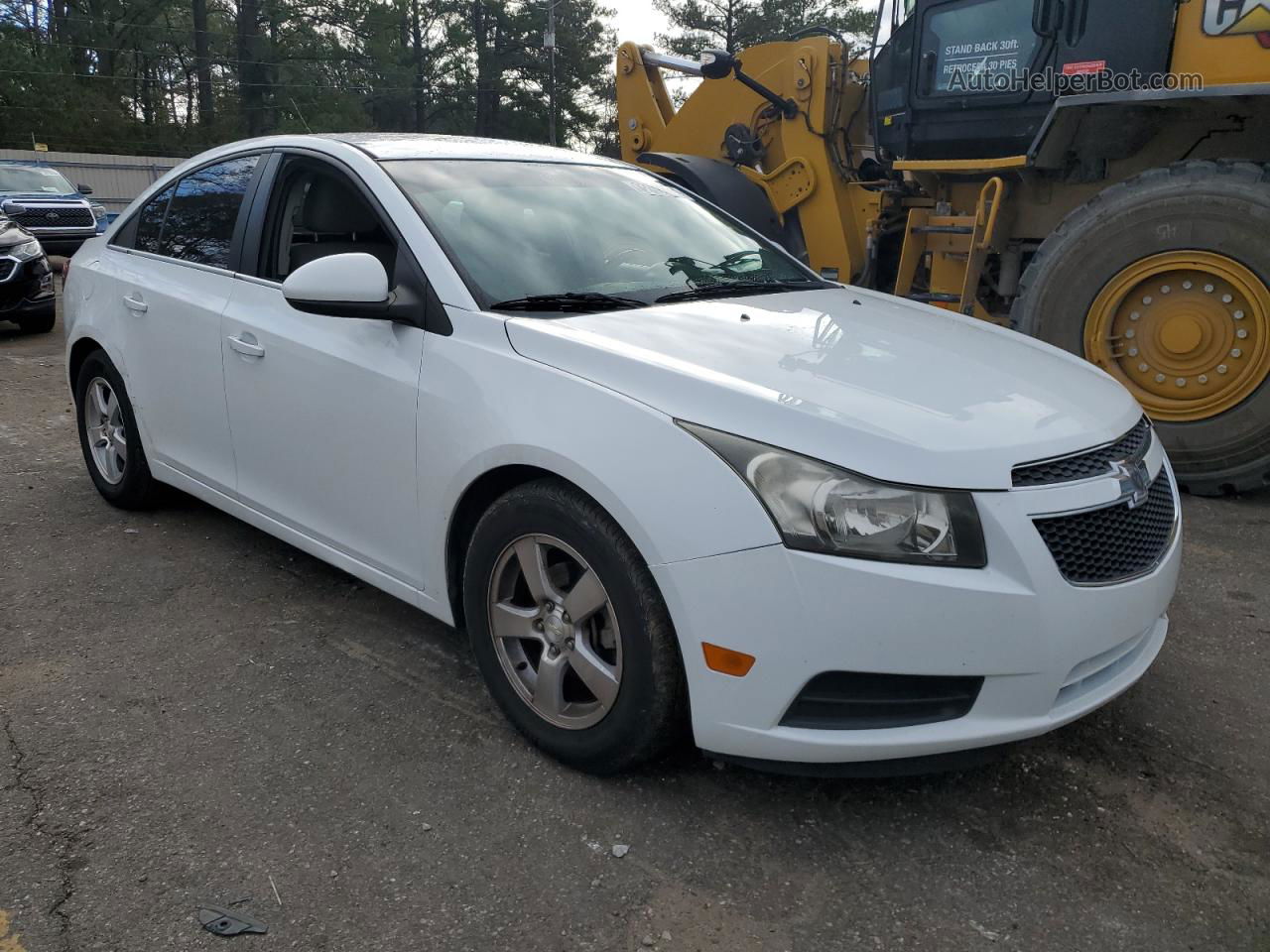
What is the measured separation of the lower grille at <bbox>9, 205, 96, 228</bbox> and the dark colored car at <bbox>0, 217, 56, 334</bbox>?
26.3 feet

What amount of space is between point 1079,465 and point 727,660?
3.10ft

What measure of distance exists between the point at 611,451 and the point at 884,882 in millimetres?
1137

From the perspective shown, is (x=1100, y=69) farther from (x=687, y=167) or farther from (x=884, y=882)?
(x=884, y=882)

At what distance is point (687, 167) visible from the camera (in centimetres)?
790

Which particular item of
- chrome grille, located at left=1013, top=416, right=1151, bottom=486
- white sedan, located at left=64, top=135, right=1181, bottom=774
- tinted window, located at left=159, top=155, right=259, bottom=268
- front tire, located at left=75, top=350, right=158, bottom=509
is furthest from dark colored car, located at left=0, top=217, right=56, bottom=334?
chrome grille, located at left=1013, top=416, right=1151, bottom=486

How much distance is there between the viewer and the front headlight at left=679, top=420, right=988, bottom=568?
7.22ft

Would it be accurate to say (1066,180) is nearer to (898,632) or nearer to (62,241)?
(898,632)

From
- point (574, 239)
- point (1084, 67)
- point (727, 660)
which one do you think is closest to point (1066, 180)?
point (1084, 67)

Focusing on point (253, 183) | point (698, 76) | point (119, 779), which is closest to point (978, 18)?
Result: point (698, 76)

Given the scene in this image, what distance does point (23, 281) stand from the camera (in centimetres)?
1000

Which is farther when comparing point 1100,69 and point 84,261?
point 1100,69

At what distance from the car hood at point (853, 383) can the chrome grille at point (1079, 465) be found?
0.08 feet

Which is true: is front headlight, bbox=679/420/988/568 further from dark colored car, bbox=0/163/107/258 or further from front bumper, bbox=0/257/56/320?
dark colored car, bbox=0/163/107/258

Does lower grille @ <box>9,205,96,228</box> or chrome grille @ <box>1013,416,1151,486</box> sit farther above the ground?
chrome grille @ <box>1013,416,1151,486</box>
